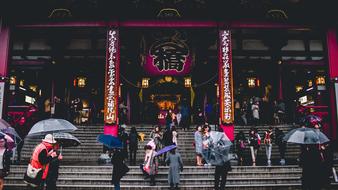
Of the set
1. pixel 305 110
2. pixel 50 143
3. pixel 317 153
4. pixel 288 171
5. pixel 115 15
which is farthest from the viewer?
pixel 305 110

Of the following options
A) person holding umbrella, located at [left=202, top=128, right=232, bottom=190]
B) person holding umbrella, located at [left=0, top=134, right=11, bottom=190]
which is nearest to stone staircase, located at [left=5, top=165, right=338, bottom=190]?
person holding umbrella, located at [left=202, top=128, right=232, bottom=190]

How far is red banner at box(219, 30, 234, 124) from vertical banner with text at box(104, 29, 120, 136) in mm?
4994

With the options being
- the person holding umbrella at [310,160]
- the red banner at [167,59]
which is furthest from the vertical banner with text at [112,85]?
the person holding umbrella at [310,160]

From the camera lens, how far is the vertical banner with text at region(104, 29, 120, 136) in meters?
16.1

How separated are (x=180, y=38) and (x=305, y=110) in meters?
7.79

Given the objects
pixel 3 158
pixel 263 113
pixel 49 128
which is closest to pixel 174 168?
pixel 49 128

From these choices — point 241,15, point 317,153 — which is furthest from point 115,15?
point 317,153

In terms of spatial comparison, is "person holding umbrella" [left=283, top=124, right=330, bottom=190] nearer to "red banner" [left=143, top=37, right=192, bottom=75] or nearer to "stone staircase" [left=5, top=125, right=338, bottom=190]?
"stone staircase" [left=5, top=125, right=338, bottom=190]

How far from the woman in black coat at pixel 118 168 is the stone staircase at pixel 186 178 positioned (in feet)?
5.19

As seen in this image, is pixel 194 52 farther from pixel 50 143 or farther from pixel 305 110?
pixel 50 143

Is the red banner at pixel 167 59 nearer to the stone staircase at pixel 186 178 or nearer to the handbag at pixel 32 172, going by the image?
the stone staircase at pixel 186 178

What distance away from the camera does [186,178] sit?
12.2m

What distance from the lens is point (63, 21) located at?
17.2 metres

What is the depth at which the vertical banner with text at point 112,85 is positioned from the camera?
52.9 feet
